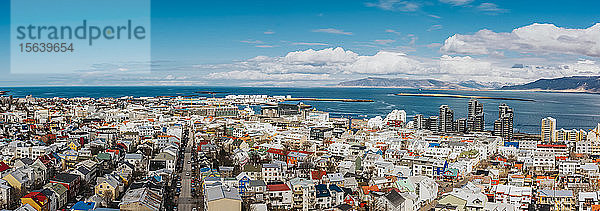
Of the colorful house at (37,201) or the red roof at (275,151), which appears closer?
the colorful house at (37,201)

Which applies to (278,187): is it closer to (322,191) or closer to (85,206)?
(322,191)

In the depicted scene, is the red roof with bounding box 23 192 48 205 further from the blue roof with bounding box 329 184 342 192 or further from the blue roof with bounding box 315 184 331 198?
the blue roof with bounding box 329 184 342 192

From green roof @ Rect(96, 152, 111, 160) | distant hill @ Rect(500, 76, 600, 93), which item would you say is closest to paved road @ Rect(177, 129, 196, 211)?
green roof @ Rect(96, 152, 111, 160)

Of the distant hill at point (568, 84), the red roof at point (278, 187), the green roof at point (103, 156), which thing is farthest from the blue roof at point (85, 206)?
the distant hill at point (568, 84)

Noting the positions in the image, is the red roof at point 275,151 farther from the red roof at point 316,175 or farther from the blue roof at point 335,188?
the blue roof at point 335,188

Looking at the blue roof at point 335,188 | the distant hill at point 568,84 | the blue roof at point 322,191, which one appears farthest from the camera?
the distant hill at point 568,84

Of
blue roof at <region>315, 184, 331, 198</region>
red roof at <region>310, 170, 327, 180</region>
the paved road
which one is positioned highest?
red roof at <region>310, 170, 327, 180</region>

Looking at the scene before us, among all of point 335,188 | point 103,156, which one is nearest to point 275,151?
point 103,156

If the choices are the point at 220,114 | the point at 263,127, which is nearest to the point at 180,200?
the point at 263,127
